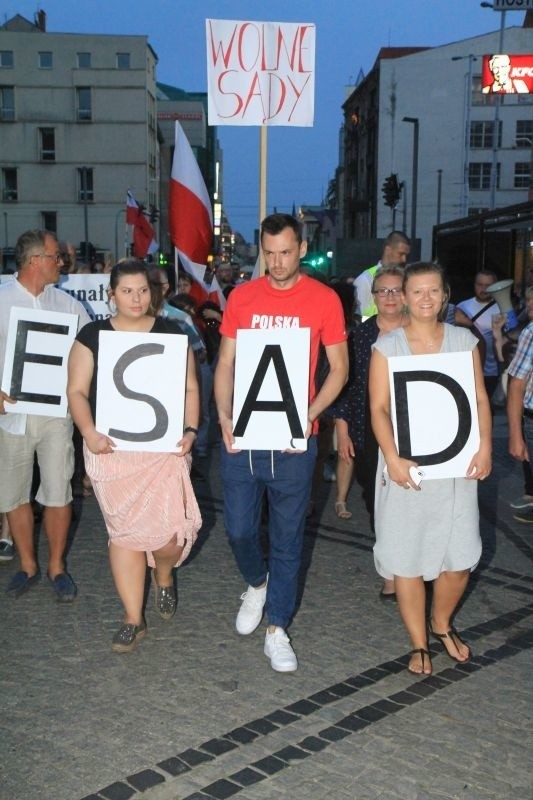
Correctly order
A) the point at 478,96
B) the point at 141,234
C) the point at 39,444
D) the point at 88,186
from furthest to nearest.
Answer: the point at 88,186, the point at 478,96, the point at 141,234, the point at 39,444

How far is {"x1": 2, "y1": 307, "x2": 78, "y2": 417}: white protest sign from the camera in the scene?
17.8ft

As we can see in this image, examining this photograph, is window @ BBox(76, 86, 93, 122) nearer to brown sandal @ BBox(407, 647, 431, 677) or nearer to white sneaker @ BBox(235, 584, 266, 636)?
white sneaker @ BBox(235, 584, 266, 636)

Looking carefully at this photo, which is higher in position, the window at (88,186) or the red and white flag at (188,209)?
the window at (88,186)

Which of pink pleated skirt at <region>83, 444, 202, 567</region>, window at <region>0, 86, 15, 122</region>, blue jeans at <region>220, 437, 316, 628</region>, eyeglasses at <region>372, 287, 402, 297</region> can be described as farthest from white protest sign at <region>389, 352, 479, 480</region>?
window at <region>0, 86, 15, 122</region>

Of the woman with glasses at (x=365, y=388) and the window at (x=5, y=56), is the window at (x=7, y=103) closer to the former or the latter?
the window at (x=5, y=56)

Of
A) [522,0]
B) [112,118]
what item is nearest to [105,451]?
[522,0]

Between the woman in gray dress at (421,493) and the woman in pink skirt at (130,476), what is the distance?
103 centimetres

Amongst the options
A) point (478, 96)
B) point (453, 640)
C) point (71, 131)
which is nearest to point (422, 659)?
point (453, 640)

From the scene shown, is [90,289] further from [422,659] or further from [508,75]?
[508,75]

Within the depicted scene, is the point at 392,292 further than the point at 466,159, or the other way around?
the point at 466,159

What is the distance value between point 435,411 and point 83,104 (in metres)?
68.7

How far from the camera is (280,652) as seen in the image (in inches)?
180

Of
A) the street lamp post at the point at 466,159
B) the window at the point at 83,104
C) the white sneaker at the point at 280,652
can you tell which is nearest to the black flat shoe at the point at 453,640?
the white sneaker at the point at 280,652

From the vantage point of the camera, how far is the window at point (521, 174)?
60.0m
